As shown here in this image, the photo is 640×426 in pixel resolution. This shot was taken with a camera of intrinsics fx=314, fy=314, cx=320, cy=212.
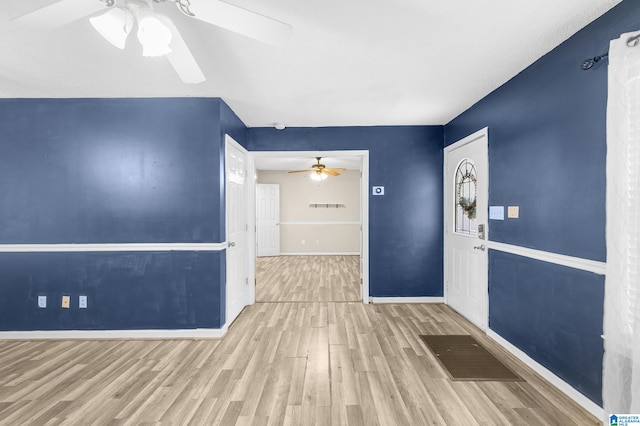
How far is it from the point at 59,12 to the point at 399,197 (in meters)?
3.82

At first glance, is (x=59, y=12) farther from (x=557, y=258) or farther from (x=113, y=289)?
(x=557, y=258)

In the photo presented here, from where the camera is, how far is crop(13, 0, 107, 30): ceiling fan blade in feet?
4.30

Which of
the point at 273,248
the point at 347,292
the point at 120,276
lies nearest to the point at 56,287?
the point at 120,276

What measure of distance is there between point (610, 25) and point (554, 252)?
1.49 metres

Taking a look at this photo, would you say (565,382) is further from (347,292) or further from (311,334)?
(347,292)

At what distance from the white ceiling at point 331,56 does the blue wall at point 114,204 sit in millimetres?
248

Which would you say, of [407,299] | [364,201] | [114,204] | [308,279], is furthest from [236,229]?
[407,299]

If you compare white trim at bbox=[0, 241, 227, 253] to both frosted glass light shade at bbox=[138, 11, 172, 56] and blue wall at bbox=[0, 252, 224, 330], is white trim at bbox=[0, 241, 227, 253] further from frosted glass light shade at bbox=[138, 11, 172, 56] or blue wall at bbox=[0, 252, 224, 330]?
frosted glass light shade at bbox=[138, 11, 172, 56]

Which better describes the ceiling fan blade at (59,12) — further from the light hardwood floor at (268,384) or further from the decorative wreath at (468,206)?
the decorative wreath at (468,206)

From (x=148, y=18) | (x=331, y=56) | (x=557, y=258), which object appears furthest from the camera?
(x=331, y=56)

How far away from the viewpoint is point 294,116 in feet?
12.8

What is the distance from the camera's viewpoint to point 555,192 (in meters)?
2.34

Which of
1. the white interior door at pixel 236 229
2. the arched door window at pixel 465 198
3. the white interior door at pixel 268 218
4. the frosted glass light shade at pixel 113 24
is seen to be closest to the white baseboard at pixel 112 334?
the white interior door at pixel 236 229

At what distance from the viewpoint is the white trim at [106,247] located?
3.24m
